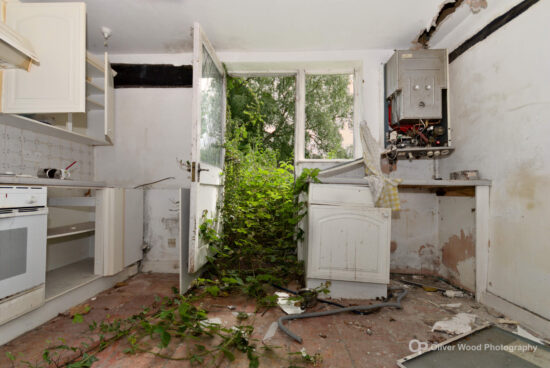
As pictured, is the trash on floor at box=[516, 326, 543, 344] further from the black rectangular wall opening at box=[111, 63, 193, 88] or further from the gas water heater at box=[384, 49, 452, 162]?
the black rectangular wall opening at box=[111, 63, 193, 88]

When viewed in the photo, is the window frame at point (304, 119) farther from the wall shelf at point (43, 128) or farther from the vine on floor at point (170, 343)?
the wall shelf at point (43, 128)

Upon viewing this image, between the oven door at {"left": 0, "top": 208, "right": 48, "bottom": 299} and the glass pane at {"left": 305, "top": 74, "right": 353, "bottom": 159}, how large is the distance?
2.44 meters

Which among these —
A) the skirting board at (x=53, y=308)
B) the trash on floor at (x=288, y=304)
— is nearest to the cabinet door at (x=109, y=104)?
the skirting board at (x=53, y=308)

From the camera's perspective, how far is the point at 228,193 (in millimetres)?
2945

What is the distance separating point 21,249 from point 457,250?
3.32 meters

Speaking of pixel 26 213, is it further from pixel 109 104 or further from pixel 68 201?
pixel 109 104

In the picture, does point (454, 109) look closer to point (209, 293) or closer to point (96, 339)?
point (209, 293)

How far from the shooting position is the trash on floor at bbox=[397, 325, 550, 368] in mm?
1290

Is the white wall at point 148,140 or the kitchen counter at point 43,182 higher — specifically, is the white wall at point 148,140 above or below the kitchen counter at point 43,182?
above

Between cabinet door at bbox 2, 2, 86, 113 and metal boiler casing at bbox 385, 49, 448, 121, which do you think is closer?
cabinet door at bbox 2, 2, 86, 113

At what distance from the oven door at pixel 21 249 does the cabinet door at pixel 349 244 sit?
6.01 ft

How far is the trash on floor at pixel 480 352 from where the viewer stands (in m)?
1.29

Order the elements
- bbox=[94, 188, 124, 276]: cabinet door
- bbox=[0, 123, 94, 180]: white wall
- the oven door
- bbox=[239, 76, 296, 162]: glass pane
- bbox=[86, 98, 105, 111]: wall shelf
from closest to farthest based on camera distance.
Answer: the oven door < bbox=[0, 123, 94, 180]: white wall < bbox=[94, 188, 124, 276]: cabinet door < bbox=[86, 98, 105, 111]: wall shelf < bbox=[239, 76, 296, 162]: glass pane

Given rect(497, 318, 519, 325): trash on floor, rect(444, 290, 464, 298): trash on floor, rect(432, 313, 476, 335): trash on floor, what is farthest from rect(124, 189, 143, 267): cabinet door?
rect(497, 318, 519, 325): trash on floor
